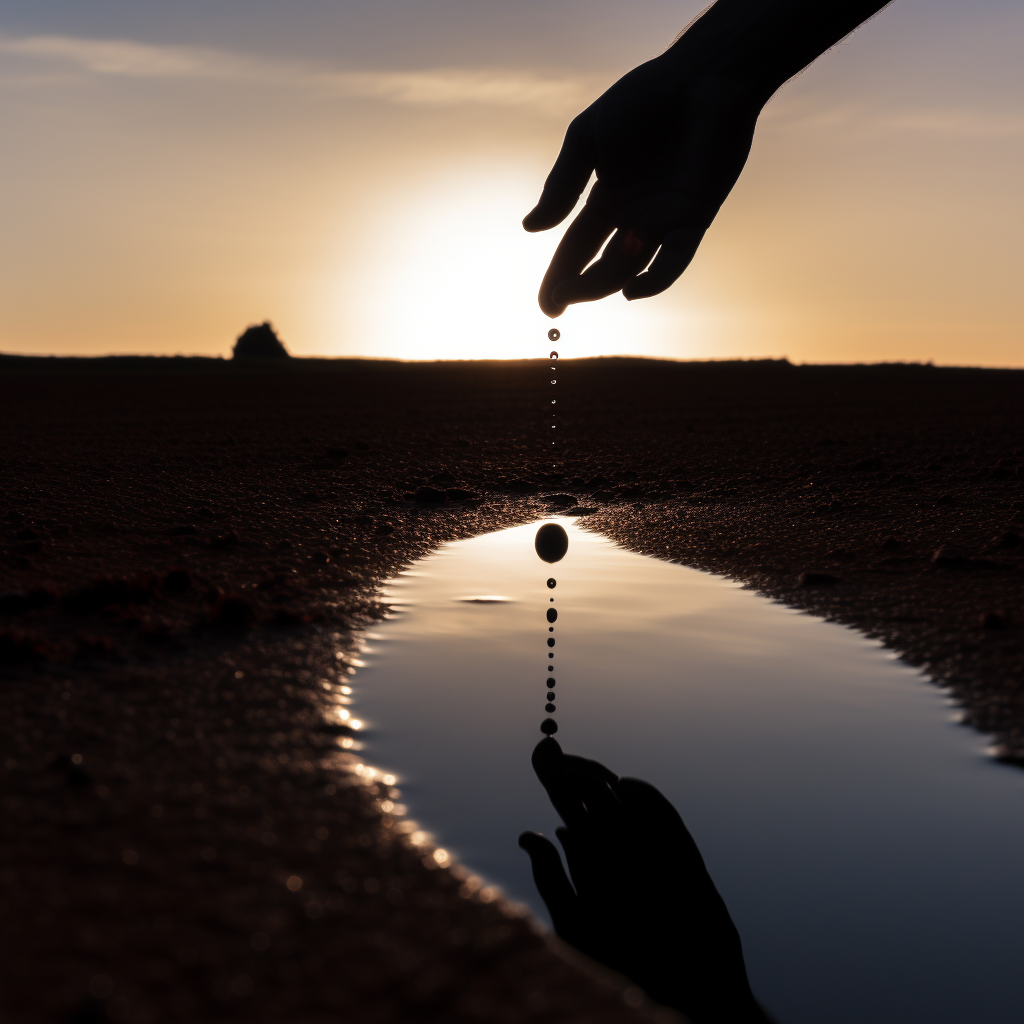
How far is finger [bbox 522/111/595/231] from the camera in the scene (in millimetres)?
3682

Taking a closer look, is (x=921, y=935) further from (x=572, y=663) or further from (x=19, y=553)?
(x=19, y=553)

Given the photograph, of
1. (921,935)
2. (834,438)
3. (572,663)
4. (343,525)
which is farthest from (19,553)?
(834,438)

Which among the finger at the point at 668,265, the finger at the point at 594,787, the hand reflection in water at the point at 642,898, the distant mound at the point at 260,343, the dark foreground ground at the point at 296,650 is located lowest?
the hand reflection in water at the point at 642,898

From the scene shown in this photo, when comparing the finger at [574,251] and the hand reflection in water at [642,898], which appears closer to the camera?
the hand reflection in water at [642,898]

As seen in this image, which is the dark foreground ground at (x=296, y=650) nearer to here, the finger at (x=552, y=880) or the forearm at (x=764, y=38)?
the finger at (x=552, y=880)

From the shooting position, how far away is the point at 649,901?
188 cm

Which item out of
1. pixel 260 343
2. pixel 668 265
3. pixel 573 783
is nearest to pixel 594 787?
pixel 573 783

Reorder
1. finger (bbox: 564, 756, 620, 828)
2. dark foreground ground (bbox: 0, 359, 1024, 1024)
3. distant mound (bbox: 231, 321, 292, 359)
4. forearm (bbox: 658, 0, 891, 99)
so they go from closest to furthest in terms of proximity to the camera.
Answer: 1. dark foreground ground (bbox: 0, 359, 1024, 1024)
2. finger (bbox: 564, 756, 620, 828)
3. forearm (bbox: 658, 0, 891, 99)
4. distant mound (bbox: 231, 321, 292, 359)

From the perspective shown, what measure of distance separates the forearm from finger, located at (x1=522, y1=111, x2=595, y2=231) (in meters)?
0.40

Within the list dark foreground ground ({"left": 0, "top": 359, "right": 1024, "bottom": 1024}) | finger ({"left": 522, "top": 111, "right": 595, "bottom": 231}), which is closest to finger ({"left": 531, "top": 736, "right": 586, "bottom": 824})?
dark foreground ground ({"left": 0, "top": 359, "right": 1024, "bottom": 1024})

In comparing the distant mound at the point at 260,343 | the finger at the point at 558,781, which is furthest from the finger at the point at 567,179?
the distant mound at the point at 260,343

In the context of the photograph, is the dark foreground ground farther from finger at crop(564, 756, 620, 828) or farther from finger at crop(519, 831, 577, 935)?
finger at crop(564, 756, 620, 828)

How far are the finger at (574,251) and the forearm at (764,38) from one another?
632mm

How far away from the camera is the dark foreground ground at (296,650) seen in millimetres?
1506
